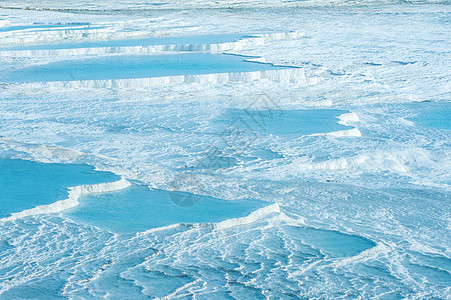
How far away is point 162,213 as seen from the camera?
333 cm

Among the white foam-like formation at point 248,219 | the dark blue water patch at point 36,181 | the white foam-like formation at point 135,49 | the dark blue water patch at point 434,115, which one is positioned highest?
the white foam-like formation at point 135,49

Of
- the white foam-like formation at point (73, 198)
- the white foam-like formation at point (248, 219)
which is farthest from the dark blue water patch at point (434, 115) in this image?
Answer: the white foam-like formation at point (73, 198)

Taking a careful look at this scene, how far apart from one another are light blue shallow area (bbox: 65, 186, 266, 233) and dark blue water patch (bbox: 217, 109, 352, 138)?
1.37 meters

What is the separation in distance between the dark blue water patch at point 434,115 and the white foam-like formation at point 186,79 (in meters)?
1.57

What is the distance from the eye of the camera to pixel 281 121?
5.36 m

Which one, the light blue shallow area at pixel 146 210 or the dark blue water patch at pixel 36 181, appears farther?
the dark blue water patch at pixel 36 181

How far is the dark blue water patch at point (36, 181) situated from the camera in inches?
134

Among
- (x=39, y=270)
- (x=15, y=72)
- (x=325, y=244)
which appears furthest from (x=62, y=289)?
(x=15, y=72)

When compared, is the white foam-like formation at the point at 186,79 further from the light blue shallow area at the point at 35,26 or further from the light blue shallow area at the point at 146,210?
the light blue shallow area at the point at 35,26

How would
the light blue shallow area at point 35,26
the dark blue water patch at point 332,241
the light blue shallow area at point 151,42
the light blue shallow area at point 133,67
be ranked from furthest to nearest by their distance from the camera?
the light blue shallow area at point 35,26
the light blue shallow area at point 151,42
the light blue shallow area at point 133,67
the dark blue water patch at point 332,241

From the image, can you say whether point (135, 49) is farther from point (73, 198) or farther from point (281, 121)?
point (73, 198)

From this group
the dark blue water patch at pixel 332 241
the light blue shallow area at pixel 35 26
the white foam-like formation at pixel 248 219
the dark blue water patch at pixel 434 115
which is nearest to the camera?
the dark blue water patch at pixel 332 241

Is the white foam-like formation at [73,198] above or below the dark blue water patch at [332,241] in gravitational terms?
above

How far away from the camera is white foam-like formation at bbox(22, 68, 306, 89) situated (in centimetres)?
669
